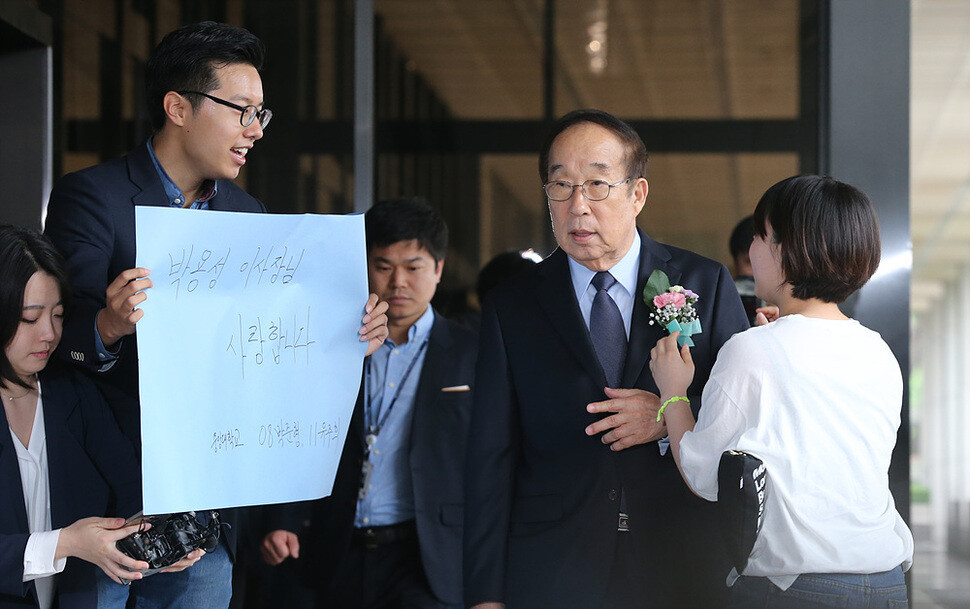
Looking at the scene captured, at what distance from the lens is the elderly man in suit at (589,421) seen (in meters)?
2.18

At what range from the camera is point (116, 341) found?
6.70ft

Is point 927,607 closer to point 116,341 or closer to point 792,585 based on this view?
point 792,585

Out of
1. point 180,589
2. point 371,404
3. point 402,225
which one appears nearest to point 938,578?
point 371,404

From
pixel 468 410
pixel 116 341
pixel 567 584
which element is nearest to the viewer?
pixel 116 341

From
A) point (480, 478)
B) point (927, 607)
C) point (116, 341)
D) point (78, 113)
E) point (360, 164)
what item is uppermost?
point (78, 113)

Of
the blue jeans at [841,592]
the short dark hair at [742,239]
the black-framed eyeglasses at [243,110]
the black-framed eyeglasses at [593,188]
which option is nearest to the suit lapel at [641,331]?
the black-framed eyeglasses at [593,188]

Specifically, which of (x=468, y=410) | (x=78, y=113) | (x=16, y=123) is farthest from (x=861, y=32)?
(x=78, y=113)

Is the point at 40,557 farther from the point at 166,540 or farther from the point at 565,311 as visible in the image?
the point at 565,311

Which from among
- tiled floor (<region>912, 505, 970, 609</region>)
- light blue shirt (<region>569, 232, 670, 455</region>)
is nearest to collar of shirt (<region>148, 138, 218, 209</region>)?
light blue shirt (<region>569, 232, 670, 455</region>)

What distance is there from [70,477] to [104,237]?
50 cm

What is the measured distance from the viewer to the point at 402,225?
330cm

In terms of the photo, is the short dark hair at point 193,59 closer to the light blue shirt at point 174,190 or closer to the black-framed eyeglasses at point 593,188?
the light blue shirt at point 174,190

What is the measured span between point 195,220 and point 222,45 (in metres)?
0.48

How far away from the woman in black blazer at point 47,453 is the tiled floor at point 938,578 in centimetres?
284
